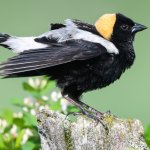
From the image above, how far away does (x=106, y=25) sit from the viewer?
5.50 meters

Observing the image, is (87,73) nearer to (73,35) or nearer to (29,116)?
(73,35)

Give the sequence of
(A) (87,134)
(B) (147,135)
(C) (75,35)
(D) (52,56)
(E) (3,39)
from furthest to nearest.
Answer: (E) (3,39)
(C) (75,35)
(D) (52,56)
(B) (147,135)
(A) (87,134)

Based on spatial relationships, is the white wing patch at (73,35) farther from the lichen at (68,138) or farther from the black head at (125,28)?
the lichen at (68,138)

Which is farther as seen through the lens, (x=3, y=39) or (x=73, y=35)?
(x=3, y=39)

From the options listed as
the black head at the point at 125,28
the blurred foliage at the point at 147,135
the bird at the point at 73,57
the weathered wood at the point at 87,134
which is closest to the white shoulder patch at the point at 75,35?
the bird at the point at 73,57

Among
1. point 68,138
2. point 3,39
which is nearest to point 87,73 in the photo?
point 3,39

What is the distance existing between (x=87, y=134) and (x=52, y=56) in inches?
43.0

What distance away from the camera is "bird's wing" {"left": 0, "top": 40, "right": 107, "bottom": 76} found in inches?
193

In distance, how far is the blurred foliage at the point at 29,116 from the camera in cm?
487

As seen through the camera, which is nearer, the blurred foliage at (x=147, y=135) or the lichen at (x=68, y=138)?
the lichen at (x=68, y=138)

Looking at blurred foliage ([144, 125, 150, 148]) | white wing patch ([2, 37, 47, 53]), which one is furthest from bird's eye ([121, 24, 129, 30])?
blurred foliage ([144, 125, 150, 148])

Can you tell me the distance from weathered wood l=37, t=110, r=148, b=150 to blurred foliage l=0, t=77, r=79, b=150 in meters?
0.52

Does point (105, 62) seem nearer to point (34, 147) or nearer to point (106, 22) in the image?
point (106, 22)

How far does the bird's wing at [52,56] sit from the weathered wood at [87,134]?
28.7 inches
